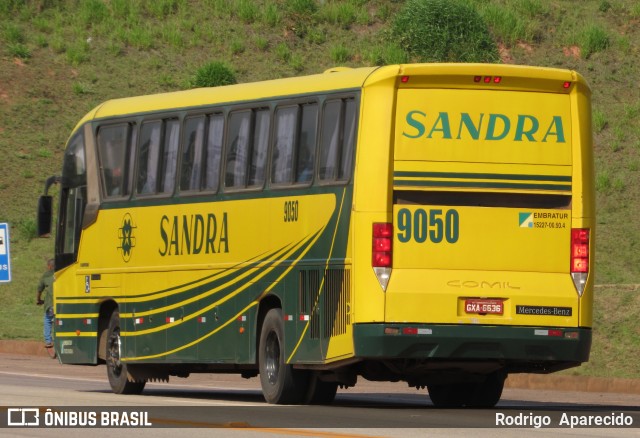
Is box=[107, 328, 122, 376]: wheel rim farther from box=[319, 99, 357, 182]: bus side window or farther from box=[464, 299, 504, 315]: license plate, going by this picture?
box=[464, 299, 504, 315]: license plate

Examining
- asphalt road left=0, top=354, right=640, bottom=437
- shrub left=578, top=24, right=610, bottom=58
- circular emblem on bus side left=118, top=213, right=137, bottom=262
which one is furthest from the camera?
shrub left=578, top=24, right=610, bottom=58

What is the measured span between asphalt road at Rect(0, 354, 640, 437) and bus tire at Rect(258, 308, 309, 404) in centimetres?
30

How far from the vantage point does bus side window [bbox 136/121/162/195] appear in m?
23.5

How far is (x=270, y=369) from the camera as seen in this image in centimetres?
2116

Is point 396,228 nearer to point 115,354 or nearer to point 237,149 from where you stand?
point 237,149

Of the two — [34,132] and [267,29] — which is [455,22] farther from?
[34,132]

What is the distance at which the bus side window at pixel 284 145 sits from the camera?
68.2ft

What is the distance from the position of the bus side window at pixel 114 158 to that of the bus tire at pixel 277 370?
3.95 metres

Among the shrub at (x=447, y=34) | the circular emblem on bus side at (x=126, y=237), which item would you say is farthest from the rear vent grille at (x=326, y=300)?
the shrub at (x=447, y=34)

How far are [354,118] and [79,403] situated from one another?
4.49 m

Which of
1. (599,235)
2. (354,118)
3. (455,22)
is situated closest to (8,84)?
(455,22)

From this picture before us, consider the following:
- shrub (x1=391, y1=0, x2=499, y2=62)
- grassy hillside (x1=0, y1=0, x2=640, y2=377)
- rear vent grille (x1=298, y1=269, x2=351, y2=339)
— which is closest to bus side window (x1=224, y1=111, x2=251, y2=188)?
rear vent grille (x1=298, y1=269, x2=351, y2=339)

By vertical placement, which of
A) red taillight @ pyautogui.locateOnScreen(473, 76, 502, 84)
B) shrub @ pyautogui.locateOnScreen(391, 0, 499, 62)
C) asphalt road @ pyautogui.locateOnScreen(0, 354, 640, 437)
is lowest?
asphalt road @ pyautogui.locateOnScreen(0, 354, 640, 437)

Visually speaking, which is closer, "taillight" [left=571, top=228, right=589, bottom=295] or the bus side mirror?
"taillight" [left=571, top=228, right=589, bottom=295]
